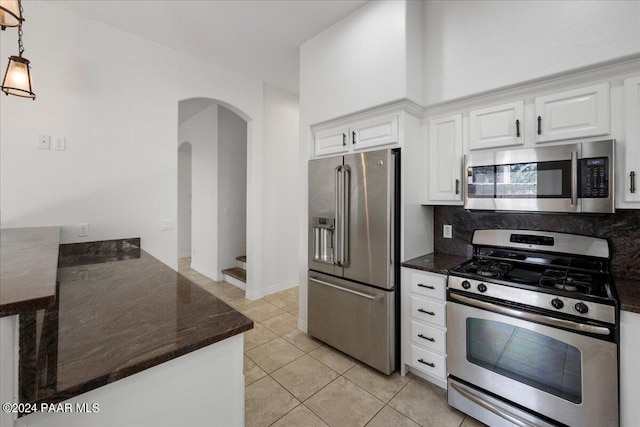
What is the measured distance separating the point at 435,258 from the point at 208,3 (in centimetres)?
291

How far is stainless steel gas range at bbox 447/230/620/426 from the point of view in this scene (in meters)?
1.37

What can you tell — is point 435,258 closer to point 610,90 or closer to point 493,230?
point 493,230

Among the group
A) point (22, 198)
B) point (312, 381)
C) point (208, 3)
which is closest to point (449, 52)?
point (208, 3)

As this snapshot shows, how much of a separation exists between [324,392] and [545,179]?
213cm

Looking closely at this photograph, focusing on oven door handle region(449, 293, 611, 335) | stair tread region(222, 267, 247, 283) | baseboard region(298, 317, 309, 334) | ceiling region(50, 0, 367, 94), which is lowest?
baseboard region(298, 317, 309, 334)

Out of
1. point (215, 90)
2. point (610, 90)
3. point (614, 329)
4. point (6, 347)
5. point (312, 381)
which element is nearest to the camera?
point (6, 347)

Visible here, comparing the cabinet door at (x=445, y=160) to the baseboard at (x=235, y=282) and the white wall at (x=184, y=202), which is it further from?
the white wall at (x=184, y=202)

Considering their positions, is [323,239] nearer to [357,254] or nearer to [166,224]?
[357,254]

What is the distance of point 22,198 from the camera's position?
7.24 feet

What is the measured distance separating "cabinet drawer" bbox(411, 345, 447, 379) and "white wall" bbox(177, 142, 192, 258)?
5.89 meters

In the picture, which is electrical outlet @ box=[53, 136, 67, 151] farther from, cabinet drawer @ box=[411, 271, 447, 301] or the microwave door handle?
the microwave door handle

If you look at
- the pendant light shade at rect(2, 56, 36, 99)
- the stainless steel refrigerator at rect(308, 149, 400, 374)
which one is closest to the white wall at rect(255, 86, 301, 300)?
the stainless steel refrigerator at rect(308, 149, 400, 374)

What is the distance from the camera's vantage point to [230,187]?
4.75 m

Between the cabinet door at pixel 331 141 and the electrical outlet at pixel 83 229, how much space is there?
2239 mm
